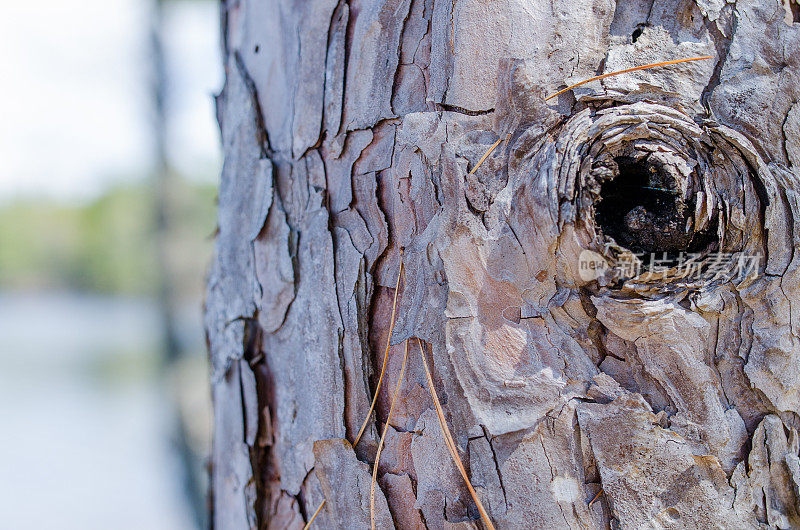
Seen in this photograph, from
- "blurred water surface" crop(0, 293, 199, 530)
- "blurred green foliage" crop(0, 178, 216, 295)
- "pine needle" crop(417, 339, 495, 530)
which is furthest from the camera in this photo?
"blurred green foliage" crop(0, 178, 216, 295)

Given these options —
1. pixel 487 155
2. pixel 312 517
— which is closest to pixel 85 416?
pixel 312 517

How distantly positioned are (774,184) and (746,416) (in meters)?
0.19

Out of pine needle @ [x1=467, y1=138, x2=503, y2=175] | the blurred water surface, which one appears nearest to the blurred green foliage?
the blurred water surface

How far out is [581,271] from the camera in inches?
15.2

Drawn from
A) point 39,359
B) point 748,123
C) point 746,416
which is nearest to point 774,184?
point 748,123

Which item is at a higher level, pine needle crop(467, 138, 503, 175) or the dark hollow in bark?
pine needle crop(467, 138, 503, 175)

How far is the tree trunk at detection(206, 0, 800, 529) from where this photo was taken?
380 millimetres

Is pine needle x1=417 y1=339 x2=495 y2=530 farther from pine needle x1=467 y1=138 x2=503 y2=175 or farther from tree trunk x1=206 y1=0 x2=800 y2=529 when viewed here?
pine needle x1=467 y1=138 x2=503 y2=175

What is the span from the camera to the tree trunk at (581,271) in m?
0.38

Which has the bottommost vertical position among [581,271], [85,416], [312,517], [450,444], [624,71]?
[85,416]
